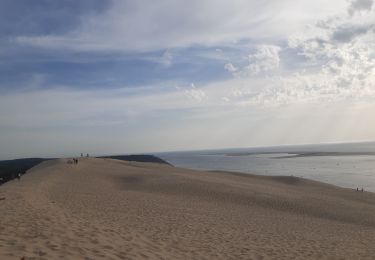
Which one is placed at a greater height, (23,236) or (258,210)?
(23,236)

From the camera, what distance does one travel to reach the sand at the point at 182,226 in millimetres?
9188

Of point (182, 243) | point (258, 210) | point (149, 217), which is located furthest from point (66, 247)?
point (258, 210)

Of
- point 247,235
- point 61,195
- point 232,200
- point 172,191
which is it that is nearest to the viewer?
point 247,235

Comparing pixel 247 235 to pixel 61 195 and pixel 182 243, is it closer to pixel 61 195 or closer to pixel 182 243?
pixel 182 243

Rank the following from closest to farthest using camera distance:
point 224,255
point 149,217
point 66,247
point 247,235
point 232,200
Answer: point 66,247, point 224,255, point 247,235, point 149,217, point 232,200

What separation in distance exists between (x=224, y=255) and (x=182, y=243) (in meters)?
1.48

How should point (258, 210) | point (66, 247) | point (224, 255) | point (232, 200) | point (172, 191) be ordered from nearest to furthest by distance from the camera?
point (66, 247) < point (224, 255) < point (258, 210) < point (232, 200) < point (172, 191)

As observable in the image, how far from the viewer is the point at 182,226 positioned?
594 inches

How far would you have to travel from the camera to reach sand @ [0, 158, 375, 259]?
9188 mm

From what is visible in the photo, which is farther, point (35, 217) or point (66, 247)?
point (35, 217)

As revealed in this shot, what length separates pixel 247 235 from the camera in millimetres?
14742

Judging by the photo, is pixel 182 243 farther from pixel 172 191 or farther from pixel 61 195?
pixel 172 191

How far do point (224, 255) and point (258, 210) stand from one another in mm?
12034

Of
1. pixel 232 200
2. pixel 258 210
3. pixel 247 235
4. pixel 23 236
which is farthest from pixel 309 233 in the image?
pixel 23 236
